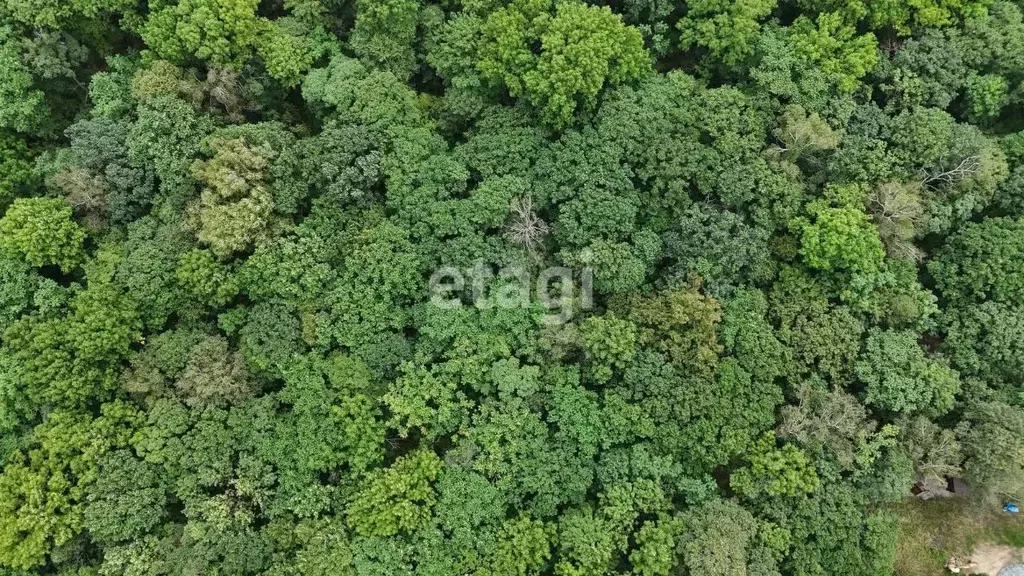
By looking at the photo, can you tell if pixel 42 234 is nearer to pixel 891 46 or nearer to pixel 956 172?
pixel 891 46

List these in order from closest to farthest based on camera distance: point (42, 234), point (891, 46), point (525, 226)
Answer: point (42, 234)
point (525, 226)
point (891, 46)

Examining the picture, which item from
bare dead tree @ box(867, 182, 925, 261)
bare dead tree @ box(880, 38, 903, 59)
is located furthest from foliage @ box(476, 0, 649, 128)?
bare dead tree @ box(867, 182, 925, 261)

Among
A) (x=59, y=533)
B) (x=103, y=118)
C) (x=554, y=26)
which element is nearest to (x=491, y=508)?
(x=59, y=533)

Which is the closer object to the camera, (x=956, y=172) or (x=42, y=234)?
(x=42, y=234)

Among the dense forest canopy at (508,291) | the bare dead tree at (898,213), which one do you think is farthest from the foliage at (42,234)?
the bare dead tree at (898,213)

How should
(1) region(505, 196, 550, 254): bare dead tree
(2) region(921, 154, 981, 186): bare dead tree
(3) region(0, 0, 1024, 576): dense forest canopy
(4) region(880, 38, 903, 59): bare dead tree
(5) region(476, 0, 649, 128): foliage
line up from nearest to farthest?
(3) region(0, 0, 1024, 576): dense forest canopy → (5) region(476, 0, 649, 128): foliage → (2) region(921, 154, 981, 186): bare dead tree → (1) region(505, 196, 550, 254): bare dead tree → (4) region(880, 38, 903, 59): bare dead tree

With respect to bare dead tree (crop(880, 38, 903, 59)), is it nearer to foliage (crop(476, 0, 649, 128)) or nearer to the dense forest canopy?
the dense forest canopy

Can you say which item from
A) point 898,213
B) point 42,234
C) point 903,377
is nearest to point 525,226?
point 898,213

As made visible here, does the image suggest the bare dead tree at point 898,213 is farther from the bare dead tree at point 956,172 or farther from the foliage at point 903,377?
the foliage at point 903,377

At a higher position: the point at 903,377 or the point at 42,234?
the point at 42,234
